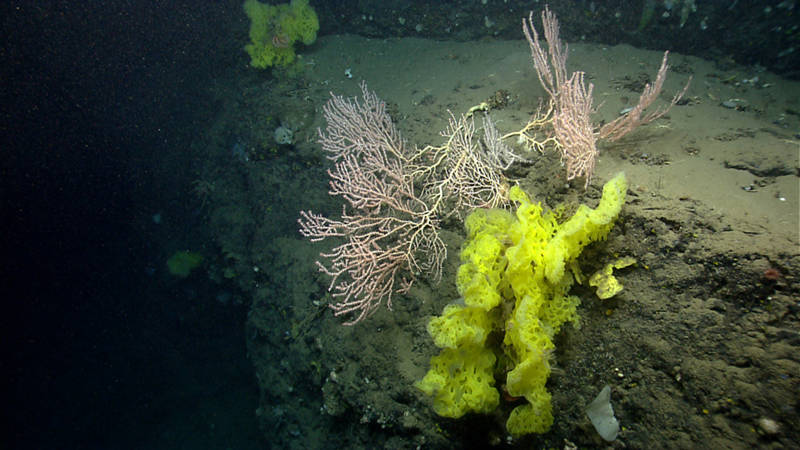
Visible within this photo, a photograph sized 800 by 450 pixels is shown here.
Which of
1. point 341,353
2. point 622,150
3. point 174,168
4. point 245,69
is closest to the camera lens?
point 622,150

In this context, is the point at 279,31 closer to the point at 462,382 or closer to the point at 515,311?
the point at 515,311

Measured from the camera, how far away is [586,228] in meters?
2.07

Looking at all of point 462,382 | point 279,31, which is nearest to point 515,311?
point 462,382

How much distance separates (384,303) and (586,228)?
2001mm

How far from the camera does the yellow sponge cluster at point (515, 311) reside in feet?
6.47

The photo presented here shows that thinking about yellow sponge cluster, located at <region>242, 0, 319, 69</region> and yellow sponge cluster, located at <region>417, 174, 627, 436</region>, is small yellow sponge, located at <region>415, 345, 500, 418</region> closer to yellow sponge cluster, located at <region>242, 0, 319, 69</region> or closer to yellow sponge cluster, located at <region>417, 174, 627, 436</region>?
yellow sponge cluster, located at <region>417, 174, 627, 436</region>

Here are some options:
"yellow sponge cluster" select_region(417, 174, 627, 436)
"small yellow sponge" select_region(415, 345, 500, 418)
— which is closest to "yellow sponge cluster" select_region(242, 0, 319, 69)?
"yellow sponge cluster" select_region(417, 174, 627, 436)

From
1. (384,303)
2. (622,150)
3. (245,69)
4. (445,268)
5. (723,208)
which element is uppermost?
(245,69)

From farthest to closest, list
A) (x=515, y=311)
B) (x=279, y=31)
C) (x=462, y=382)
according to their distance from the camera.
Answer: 1. (x=279, y=31)
2. (x=462, y=382)
3. (x=515, y=311)

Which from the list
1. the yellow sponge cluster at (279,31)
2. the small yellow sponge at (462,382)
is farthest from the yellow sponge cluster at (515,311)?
the yellow sponge cluster at (279,31)

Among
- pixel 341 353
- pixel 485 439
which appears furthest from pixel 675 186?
pixel 341 353

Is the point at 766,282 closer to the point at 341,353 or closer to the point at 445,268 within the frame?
the point at 445,268

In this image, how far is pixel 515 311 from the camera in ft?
6.79

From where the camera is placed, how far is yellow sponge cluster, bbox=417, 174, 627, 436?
1972 mm
